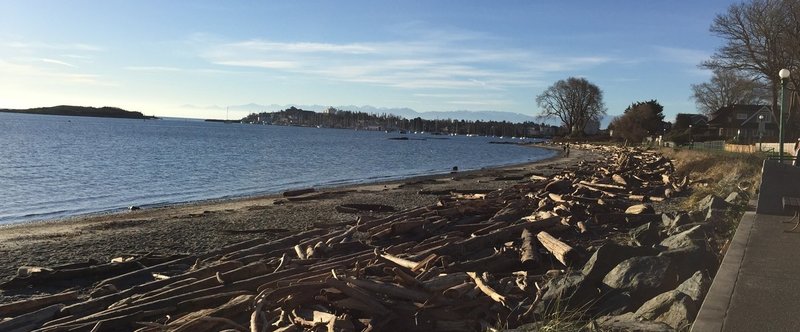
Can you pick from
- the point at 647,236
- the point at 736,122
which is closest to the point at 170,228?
the point at 647,236

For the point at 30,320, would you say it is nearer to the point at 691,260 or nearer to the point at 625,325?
the point at 625,325

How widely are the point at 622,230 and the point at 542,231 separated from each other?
87.0 inches

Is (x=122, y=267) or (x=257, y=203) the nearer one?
(x=122, y=267)

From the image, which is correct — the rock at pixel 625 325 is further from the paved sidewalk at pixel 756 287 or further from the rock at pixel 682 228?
the rock at pixel 682 228

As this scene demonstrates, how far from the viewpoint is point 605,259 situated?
6.71 metres

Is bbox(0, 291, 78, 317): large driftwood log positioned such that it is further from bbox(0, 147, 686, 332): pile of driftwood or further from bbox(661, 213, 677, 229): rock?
bbox(661, 213, 677, 229): rock

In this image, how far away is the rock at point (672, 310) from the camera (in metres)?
4.73

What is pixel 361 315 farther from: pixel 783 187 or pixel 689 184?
Answer: pixel 689 184

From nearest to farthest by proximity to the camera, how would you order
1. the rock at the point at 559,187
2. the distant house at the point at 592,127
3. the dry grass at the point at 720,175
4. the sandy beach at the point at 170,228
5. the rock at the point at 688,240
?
the rock at the point at 688,240
the sandy beach at the point at 170,228
the dry grass at the point at 720,175
the rock at the point at 559,187
the distant house at the point at 592,127

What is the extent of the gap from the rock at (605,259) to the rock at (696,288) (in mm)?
1010

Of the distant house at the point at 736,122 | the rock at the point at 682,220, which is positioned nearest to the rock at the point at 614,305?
the rock at the point at 682,220

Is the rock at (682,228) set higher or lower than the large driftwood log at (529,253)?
higher

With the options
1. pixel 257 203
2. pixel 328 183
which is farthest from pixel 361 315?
pixel 328 183

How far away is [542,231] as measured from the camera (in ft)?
32.7
